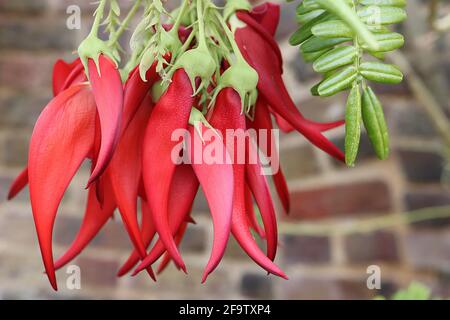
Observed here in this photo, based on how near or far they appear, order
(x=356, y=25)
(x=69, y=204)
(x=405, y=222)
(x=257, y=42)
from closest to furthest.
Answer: (x=356, y=25)
(x=257, y=42)
(x=405, y=222)
(x=69, y=204)

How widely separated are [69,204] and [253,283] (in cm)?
35

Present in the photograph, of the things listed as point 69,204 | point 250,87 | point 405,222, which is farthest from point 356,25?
point 69,204

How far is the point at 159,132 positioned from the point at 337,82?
0.34ft

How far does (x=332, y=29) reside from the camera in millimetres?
388

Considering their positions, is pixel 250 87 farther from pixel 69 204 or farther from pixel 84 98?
pixel 69 204

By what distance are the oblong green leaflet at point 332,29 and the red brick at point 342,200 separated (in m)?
0.73

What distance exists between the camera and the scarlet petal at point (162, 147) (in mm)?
372

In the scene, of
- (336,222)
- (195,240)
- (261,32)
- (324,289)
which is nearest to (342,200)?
(336,222)

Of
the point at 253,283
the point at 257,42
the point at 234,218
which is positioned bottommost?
the point at 253,283

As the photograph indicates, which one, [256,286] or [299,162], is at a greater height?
[299,162]

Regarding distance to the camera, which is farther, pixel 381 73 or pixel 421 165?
pixel 421 165

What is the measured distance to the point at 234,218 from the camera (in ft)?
1.23

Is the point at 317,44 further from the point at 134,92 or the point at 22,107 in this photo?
the point at 22,107

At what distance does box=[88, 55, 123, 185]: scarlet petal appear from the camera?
0.35m
